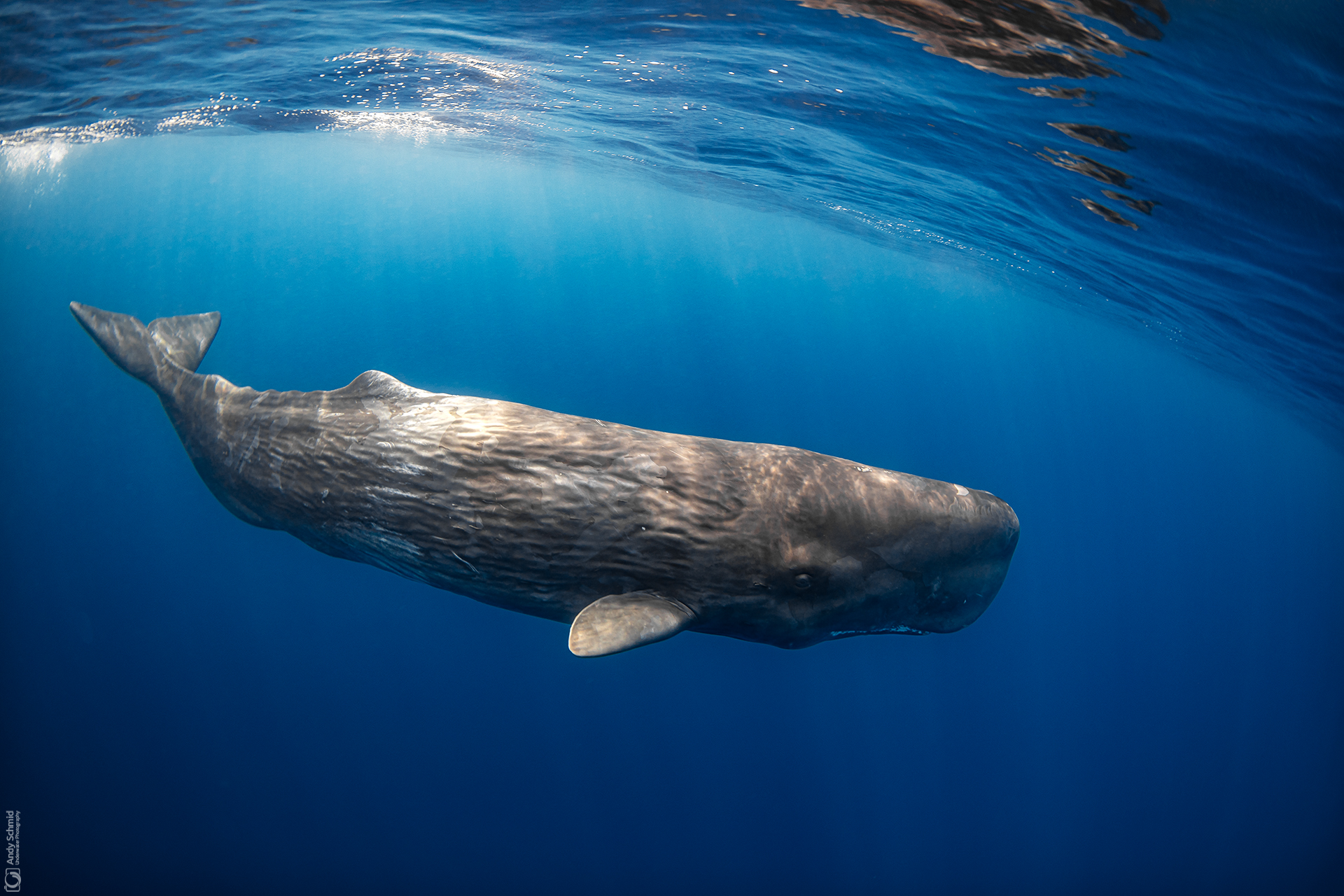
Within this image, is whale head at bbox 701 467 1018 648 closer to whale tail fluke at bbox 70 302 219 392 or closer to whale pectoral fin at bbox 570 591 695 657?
whale pectoral fin at bbox 570 591 695 657

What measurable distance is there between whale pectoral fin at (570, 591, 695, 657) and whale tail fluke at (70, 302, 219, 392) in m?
6.50

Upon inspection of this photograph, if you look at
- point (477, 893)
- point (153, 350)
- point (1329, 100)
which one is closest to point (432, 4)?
point (153, 350)

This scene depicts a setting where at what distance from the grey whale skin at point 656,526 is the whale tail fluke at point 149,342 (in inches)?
172

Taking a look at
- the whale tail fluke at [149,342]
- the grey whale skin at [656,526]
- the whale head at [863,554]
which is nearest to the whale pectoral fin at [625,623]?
the grey whale skin at [656,526]

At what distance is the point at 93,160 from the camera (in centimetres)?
2306

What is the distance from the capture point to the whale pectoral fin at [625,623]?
116 inches

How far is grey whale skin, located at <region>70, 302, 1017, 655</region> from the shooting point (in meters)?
3.51

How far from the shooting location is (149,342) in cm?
679

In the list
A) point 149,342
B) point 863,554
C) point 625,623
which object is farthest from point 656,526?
point 149,342

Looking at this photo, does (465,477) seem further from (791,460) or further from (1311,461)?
(1311,461)

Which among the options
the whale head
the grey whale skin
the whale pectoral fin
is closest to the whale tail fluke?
the grey whale skin

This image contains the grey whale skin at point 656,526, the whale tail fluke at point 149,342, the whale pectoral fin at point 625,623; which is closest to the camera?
the whale pectoral fin at point 625,623

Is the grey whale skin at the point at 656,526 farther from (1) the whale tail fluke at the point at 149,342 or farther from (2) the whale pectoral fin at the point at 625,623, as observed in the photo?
(1) the whale tail fluke at the point at 149,342

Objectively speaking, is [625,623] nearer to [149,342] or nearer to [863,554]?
[863,554]
